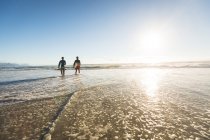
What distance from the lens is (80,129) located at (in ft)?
20.2

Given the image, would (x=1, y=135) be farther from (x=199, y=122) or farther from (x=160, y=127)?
(x=199, y=122)

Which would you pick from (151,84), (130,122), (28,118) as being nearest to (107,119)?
(130,122)

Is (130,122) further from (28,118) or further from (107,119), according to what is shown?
(28,118)

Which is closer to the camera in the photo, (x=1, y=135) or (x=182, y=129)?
(x=1, y=135)

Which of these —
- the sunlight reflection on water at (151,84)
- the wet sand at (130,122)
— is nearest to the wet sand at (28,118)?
the wet sand at (130,122)

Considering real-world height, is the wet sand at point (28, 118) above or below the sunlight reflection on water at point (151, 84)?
below

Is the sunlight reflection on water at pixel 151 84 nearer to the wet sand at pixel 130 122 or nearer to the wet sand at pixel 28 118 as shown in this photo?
the wet sand at pixel 130 122

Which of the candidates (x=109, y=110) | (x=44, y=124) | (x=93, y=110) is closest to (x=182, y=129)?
(x=109, y=110)

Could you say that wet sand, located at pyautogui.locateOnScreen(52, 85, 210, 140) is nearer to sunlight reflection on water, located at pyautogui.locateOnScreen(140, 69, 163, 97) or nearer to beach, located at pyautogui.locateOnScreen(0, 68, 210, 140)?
beach, located at pyautogui.locateOnScreen(0, 68, 210, 140)

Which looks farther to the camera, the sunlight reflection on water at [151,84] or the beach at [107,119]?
the sunlight reflection on water at [151,84]

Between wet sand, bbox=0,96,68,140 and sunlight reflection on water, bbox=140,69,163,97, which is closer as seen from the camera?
wet sand, bbox=0,96,68,140

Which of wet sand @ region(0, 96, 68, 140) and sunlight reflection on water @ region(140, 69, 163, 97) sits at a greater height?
sunlight reflection on water @ region(140, 69, 163, 97)

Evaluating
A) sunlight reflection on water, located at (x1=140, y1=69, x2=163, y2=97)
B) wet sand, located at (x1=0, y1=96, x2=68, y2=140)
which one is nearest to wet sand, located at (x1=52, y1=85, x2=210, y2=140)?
wet sand, located at (x1=0, y1=96, x2=68, y2=140)

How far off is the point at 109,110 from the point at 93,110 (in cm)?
68
